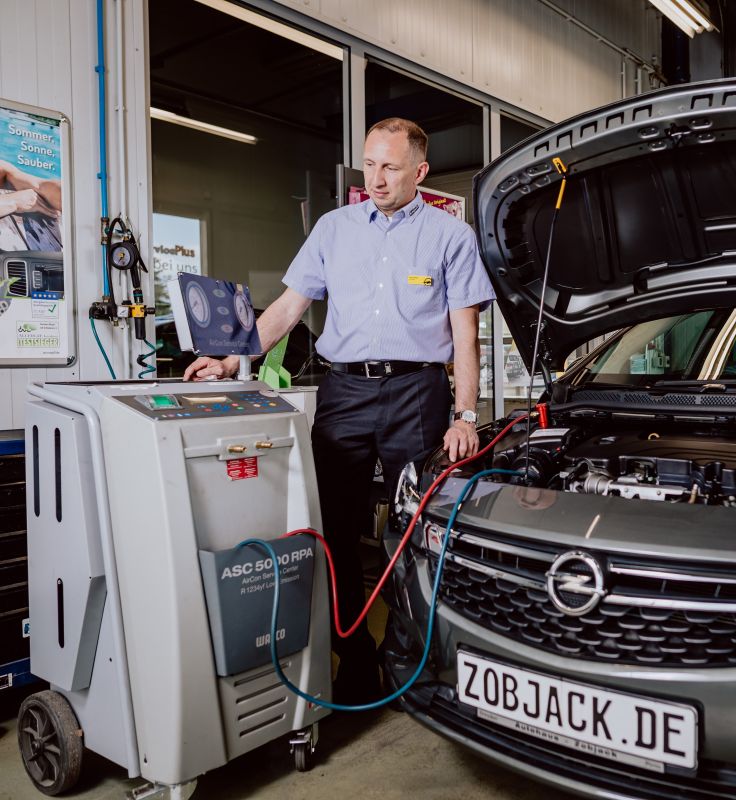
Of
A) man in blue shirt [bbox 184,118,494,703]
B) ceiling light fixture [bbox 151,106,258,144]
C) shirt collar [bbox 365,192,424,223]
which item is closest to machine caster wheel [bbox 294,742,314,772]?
man in blue shirt [bbox 184,118,494,703]

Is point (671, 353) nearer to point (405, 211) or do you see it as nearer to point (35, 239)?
point (405, 211)

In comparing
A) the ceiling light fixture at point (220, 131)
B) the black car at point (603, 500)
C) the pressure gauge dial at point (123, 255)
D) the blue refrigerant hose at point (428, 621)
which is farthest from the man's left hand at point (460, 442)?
the ceiling light fixture at point (220, 131)

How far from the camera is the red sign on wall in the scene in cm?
161

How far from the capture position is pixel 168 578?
58.4 inches

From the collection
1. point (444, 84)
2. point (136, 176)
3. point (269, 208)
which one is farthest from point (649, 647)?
point (269, 208)

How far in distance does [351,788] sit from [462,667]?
547mm

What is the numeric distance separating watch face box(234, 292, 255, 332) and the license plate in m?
0.91

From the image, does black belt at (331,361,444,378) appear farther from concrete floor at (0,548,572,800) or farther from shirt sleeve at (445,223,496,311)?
concrete floor at (0,548,572,800)

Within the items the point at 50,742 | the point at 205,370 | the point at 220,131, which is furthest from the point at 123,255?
the point at 220,131

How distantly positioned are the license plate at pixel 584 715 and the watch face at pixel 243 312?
35.8 inches

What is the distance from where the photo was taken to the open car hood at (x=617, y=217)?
1.65 m

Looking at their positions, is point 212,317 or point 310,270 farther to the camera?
point 310,270

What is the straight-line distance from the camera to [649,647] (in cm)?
124

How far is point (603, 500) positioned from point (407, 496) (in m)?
0.46
